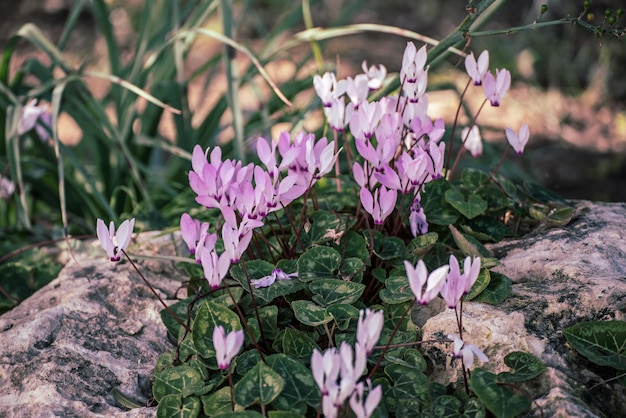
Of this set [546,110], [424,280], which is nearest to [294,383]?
[424,280]

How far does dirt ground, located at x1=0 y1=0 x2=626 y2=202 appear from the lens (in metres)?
3.79

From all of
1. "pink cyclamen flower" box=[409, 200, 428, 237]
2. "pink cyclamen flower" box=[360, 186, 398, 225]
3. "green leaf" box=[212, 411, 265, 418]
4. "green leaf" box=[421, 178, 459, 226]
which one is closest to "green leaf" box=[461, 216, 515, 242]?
"green leaf" box=[421, 178, 459, 226]

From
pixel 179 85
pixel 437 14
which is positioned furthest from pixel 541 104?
pixel 179 85

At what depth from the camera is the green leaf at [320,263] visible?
1400 millimetres

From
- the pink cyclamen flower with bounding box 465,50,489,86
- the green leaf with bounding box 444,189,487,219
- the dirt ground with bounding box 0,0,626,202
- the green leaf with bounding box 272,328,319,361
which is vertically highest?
the pink cyclamen flower with bounding box 465,50,489,86

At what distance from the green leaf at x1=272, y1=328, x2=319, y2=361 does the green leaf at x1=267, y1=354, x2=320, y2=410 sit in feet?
0.20

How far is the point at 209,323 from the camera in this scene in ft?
4.28

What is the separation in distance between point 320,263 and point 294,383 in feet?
0.93

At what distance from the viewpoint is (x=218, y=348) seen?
105cm

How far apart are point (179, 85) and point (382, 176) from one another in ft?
4.49

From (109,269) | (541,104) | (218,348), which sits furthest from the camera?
(541,104)

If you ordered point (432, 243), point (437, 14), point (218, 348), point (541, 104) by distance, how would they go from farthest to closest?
point (437, 14) → point (541, 104) → point (432, 243) → point (218, 348)

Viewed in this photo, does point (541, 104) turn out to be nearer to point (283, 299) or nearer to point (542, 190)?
point (542, 190)

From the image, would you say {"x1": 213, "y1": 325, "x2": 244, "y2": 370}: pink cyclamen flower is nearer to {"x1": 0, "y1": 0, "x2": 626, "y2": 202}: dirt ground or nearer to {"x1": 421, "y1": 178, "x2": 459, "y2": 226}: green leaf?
{"x1": 421, "y1": 178, "x2": 459, "y2": 226}: green leaf
